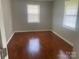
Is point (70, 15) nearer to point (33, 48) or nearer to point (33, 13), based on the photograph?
point (33, 48)

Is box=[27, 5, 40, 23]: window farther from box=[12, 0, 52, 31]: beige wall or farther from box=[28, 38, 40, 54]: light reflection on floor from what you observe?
box=[28, 38, 40, 54]: light reflection on floor

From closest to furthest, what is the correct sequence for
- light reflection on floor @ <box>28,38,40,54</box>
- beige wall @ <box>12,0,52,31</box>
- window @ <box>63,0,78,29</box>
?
light reflection on floor @ <box>28,38,40,54</box> → window @ <box>63,0,78,29</box> → beige wall @ <box>12,0,52,31</box>

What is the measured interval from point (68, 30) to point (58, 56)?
1.52m

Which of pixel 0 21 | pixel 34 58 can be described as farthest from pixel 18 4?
pixel 0 21

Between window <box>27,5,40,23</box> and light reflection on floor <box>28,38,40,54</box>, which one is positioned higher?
window <box>27,5,40,23</box>

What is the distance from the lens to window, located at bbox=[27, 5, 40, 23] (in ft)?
→ 19.8

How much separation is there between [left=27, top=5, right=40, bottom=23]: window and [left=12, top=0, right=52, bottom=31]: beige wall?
0.20m

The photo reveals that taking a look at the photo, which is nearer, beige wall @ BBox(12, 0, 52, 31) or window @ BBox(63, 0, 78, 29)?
window @ BBox(63, 0, 78, 29)

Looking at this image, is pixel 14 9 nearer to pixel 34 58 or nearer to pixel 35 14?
pixel 35 14

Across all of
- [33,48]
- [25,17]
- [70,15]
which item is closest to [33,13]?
[25,17]

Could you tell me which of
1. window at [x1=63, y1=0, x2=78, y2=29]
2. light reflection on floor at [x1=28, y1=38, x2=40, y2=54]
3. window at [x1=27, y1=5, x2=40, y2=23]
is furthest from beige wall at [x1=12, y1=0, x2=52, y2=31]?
light reflection on floor at [x1=28, y1=38, x2=40, y2=54]

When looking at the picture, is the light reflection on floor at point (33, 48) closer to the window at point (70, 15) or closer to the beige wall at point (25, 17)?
the window at point (70, 15)

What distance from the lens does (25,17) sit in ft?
19.9

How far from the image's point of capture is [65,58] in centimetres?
262
